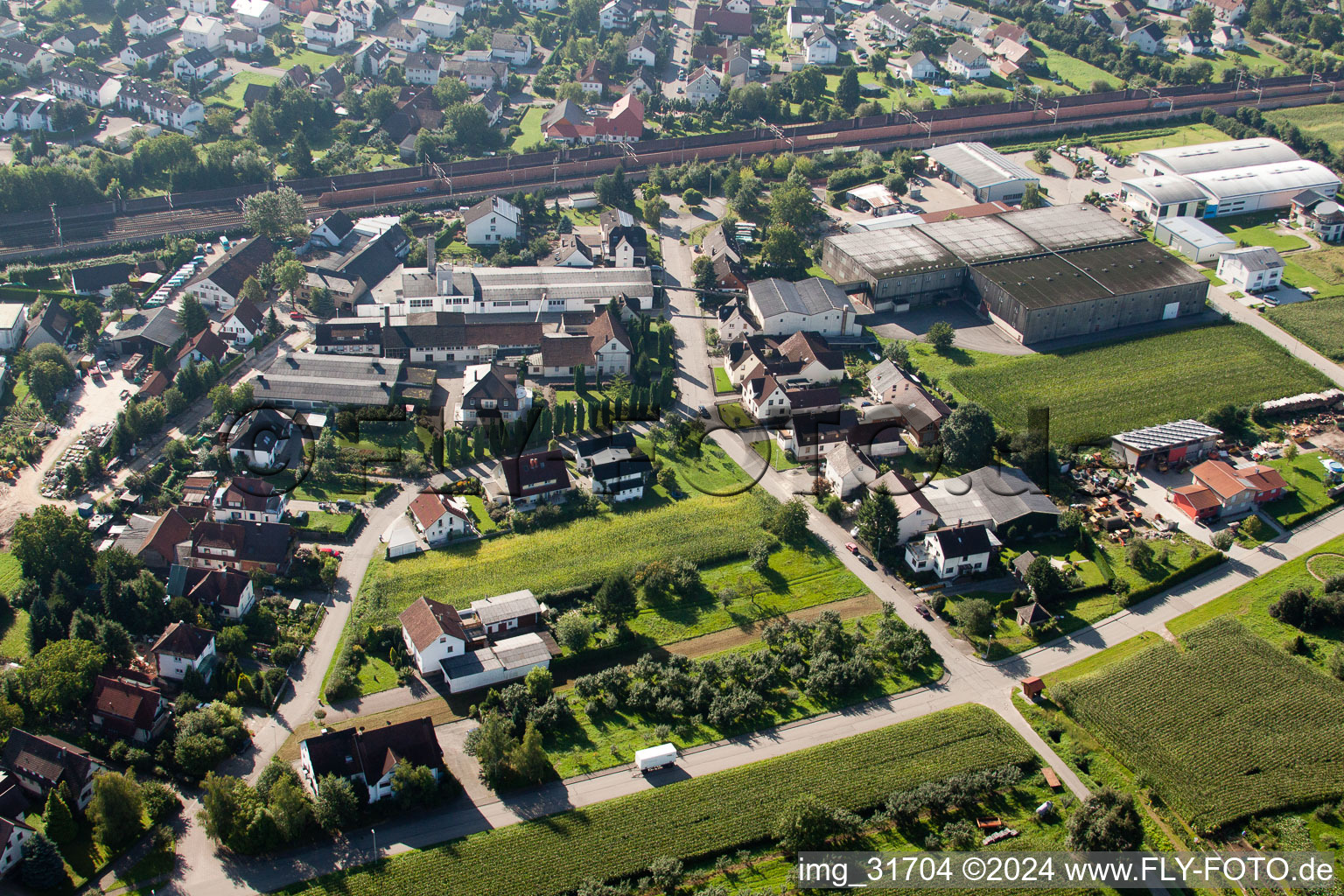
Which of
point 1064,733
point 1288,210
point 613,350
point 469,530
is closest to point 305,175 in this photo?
point 613,350

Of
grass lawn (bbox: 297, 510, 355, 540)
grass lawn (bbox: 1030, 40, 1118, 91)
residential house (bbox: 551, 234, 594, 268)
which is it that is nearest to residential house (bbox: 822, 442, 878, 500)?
grass lawn (bbox: 297, 510, 355, 540)

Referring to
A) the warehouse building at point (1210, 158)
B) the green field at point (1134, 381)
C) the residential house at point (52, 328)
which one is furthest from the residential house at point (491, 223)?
the warehouse building at point (1210, 158)

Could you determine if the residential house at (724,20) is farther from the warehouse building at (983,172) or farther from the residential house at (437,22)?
the warehouse building at (983,172)

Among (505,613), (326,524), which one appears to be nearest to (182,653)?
(326,524)

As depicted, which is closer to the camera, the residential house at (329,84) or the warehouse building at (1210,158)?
the warehouse building at (1210,158)

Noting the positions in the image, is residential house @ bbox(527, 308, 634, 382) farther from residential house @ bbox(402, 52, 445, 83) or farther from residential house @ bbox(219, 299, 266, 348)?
residential house @ bbox(402, 52, 445, 83)

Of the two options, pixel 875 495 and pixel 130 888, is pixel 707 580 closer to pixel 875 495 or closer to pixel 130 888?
pixel 875 495

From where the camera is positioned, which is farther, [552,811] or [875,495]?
[875,495]
